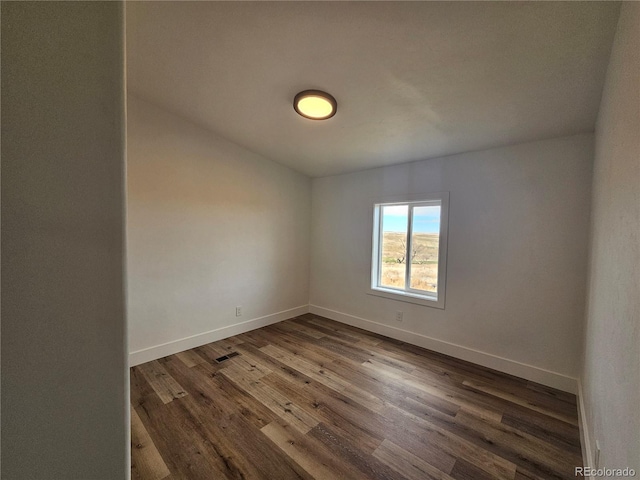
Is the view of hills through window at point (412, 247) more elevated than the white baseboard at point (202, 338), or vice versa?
the view of hills through window at point (412, 247)

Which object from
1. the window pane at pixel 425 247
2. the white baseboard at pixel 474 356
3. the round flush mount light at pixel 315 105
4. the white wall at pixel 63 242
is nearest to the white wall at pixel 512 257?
the white baseboard at pixel 474 356

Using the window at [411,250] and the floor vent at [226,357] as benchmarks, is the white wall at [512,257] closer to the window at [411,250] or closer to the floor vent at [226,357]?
the window at [411,250]

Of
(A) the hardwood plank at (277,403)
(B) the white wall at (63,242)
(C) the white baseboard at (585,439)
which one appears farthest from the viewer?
(A) the hardwood plank at (277,403)

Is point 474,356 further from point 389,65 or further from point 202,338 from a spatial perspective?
point 202,338

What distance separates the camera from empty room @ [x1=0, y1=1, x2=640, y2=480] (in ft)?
1.73

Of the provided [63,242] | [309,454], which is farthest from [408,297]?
[63,242]

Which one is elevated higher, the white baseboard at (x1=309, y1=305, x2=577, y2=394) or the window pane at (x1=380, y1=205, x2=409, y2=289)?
the window pane at (x1=380, y1=205, x2=409, y2=289)

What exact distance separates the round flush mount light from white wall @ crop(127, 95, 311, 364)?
1362mm

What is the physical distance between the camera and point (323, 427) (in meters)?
1.70

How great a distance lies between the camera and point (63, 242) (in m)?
0.52

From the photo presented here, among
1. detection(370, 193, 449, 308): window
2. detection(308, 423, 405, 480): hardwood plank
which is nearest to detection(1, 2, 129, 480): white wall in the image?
detection(308, 423, 405, 480): hardwood plank

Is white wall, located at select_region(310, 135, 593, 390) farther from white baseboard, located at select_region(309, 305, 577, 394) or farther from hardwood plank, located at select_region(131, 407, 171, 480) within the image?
hardwood plank, located at select_region(131, 407, 171, 480)

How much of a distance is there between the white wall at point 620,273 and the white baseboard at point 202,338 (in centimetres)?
312

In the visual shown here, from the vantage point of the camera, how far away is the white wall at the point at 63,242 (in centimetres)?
48
